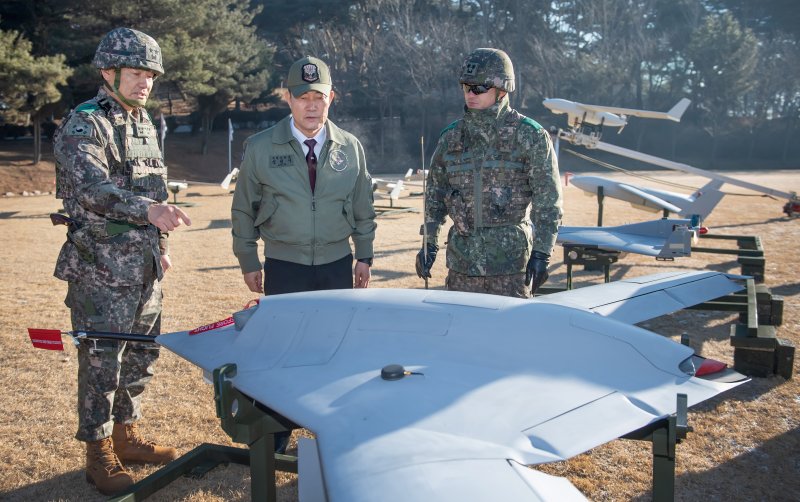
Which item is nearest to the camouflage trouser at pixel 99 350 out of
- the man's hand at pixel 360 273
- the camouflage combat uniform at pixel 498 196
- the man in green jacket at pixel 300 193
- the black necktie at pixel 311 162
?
the man in green jacket at pixel 300 193

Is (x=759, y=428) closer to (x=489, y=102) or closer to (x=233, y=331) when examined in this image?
(x=489, y=102)

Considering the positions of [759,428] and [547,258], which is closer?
[547,258]

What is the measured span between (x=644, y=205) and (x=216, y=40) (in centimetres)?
2693

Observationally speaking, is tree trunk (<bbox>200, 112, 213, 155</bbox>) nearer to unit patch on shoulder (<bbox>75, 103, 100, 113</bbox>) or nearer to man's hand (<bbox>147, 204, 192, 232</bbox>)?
unit patch on shoulder (<bbox>75, 103, 100, 113</bbox>)

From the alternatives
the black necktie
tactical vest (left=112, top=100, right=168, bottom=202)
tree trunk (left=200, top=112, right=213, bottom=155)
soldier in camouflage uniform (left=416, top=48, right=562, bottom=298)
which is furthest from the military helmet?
tree trunk (left=200, top=112, right=213, bottom=155)

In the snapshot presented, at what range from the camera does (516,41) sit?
4919 cm

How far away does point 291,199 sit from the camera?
13.7 ft

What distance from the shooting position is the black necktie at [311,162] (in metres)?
4.21

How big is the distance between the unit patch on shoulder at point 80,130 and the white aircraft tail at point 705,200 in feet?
44.5

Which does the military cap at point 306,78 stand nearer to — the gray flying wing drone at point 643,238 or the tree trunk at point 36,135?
the gray flying wing drone at point 643,238

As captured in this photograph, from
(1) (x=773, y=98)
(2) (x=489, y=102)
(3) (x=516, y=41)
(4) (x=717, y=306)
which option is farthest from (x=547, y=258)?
(1) (x=773, y=98)

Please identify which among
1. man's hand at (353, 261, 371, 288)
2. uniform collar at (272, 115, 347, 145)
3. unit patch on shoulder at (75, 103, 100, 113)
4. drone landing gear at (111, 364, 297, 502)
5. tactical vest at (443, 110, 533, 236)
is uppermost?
unit patch on shoulder at (75, 103, 100, 113)

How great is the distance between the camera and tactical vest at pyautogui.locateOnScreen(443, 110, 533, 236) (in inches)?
175

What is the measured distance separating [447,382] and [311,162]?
1990 millimetres
